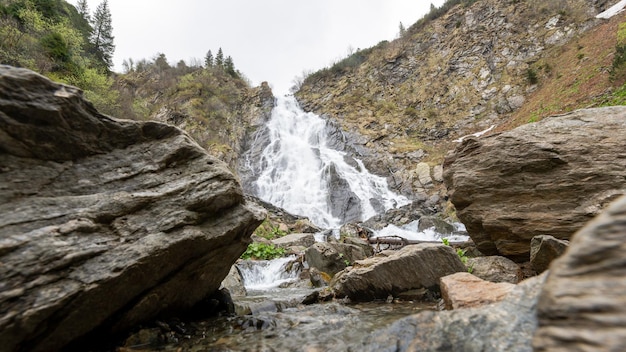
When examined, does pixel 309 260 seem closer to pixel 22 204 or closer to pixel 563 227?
pixel 563 227

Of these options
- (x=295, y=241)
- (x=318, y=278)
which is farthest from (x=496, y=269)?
(x=295, y=241)

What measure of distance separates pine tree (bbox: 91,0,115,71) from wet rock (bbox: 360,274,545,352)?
67.1 metres

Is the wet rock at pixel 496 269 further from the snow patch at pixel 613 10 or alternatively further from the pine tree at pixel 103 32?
the pine tree at pixel 103 32

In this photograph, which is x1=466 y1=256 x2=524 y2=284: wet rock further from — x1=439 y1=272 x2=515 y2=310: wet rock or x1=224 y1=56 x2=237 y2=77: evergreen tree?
x1=224 y1=56 x2=237 y2=77: evergreen tree

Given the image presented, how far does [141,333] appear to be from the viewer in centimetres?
505

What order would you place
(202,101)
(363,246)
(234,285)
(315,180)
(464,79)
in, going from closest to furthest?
(234,285)
(363,246)
(315,180)
(464,79)
(202,101)

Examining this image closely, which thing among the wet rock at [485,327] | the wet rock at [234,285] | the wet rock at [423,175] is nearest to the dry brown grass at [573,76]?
the wet rock at [423,175]

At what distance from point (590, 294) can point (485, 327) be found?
3.61 ft

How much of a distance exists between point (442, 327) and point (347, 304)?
4648 millimetres

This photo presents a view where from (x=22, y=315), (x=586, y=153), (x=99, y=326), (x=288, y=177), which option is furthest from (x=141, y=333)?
(x=288, y=177)

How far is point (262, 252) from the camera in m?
16.5

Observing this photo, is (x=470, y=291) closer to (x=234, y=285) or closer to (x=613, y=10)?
(x=234, y=285)

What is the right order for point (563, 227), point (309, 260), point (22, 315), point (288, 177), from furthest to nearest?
1. point (288, 177)
2. point (309, 260)
3. point (563, 227)
4. point (22, 315)

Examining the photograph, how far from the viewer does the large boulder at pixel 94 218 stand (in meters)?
3.78
